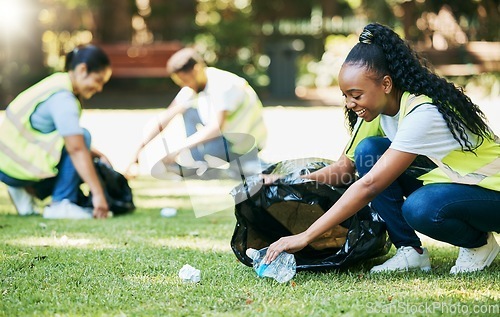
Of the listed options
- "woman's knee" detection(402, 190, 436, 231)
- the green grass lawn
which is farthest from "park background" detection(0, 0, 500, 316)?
"woman's knee" detection(402, 190, 436, 231)

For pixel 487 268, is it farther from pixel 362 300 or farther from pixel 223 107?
pixel 223 107

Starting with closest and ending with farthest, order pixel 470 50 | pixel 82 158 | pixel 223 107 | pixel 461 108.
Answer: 1. pixel 461 108
2. pixel 82 158
3. pixel 223 107
4. pixel 470 50

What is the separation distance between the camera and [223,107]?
6.23 m

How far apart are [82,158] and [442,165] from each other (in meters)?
2.47

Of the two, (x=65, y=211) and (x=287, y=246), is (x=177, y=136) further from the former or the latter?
(x=287, y=246)

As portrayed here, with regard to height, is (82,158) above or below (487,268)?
below

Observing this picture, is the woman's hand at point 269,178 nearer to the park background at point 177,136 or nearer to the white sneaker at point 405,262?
the park background at point 177,136

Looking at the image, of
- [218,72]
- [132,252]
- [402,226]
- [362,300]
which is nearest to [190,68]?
[218,72]

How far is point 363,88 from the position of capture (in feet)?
9.72

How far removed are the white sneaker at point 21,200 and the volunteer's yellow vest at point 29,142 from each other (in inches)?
5.3

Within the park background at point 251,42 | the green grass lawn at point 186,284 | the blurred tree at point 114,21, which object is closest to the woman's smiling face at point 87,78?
the green grass lawn at point 186,284

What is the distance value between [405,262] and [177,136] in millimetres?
4007

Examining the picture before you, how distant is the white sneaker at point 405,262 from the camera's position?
326 cm

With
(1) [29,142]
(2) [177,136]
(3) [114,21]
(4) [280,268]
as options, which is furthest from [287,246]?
(3) [114,21]
